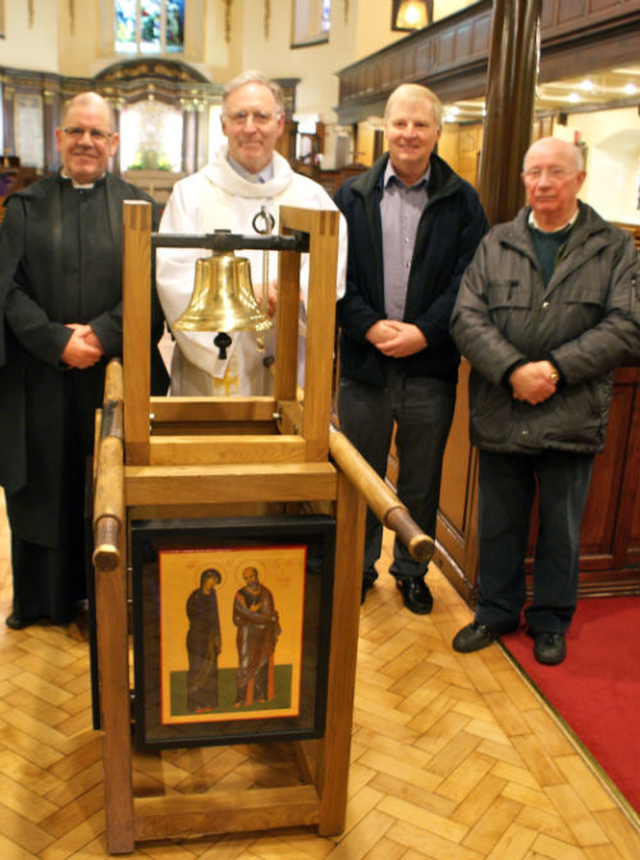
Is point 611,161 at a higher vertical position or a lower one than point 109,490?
→ higher

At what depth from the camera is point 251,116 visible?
2.61 m

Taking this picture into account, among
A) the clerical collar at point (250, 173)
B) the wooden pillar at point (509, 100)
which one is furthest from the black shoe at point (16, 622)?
the wooden pillar at point (509, 100)

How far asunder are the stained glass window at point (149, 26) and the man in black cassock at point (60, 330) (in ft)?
68.0

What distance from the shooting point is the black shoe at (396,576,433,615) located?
324cm

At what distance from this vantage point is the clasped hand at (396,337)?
9.46 ft

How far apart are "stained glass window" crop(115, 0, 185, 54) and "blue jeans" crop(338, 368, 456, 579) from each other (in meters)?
20.8

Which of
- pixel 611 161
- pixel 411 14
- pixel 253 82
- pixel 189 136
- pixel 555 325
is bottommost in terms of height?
pixel 555 325

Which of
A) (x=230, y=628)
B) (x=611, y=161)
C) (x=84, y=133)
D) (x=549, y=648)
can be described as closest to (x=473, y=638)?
(x=549, y=648)

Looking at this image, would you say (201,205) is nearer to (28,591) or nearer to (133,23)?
(28,591)

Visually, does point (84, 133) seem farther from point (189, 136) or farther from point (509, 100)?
point (189, 136)

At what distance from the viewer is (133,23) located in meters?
21.2

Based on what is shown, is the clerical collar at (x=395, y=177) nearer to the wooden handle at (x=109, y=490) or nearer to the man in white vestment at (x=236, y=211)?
the man in white vestment at (x=236, y=211)

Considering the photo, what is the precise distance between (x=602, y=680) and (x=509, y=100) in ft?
7.10

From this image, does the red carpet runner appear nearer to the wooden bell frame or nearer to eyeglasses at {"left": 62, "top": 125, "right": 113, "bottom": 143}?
the wooden bell frame
